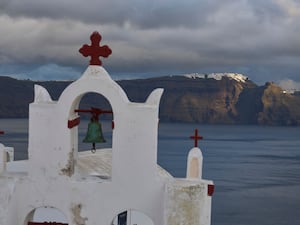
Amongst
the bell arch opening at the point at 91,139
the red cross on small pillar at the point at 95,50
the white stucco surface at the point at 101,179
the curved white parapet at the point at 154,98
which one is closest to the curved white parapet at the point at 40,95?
the white stucco surface at the point at 101,179

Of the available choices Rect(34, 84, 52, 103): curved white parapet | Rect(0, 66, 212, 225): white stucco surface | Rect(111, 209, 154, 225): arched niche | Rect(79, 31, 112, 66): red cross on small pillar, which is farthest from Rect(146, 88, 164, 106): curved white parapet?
Rect(111, 209, 154, 225): arched niche

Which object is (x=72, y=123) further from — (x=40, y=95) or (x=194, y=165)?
(x=194, y=165)

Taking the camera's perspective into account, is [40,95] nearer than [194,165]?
Yes

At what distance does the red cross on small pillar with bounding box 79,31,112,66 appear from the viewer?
11086 mm

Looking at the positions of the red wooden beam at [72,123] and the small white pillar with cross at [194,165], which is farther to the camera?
the small white pillar with cross at [194,165]

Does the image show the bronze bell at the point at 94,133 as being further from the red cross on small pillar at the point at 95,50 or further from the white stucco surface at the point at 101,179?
the red cross on small pillar at the point at 95,50

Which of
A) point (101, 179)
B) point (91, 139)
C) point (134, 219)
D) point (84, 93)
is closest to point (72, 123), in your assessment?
point (84, 93)

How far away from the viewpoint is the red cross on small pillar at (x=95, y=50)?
1109 centimetres

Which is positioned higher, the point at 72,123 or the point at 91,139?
the point at 72,123

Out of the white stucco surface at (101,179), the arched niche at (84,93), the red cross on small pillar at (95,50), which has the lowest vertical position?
the white stucco surface at (101,179)

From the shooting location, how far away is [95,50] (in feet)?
36.6

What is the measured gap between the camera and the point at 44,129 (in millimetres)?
11195

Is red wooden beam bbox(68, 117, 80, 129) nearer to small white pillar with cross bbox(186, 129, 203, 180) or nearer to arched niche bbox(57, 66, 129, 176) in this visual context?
arched niche bbox(57, 66, 129, 176)

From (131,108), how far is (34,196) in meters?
2.86
